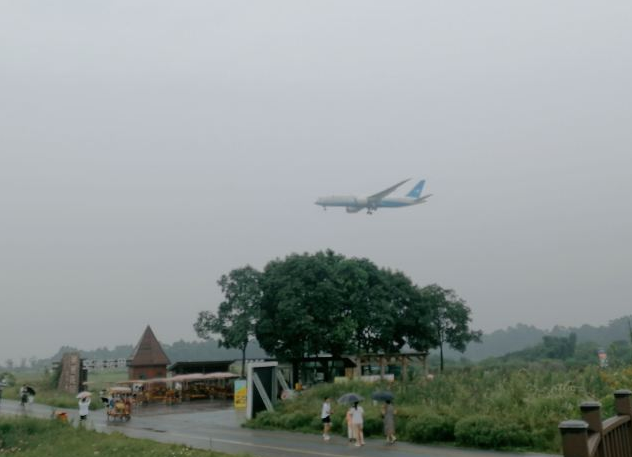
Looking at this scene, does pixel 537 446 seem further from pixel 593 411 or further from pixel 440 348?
pixel 440 348

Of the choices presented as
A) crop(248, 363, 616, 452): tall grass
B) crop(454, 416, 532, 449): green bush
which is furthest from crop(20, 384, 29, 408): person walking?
crop(454, 416, 532, 449): green bush

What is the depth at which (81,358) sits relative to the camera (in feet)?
163

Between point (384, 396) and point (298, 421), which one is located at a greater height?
point (384, 396)

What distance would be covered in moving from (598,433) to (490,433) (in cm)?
1272

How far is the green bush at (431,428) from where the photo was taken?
60.0 ft

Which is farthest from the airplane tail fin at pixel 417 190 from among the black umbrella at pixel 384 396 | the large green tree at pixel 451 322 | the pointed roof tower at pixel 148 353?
the black umbrella at pixel 384 396

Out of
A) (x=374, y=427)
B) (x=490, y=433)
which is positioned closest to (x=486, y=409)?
(x=490, y=433)

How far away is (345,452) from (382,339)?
28811 millimetres

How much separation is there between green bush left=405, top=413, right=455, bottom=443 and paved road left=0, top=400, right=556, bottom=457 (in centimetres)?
57

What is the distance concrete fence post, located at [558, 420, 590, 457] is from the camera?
4.16 meters

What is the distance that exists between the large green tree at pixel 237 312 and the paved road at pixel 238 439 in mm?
10557

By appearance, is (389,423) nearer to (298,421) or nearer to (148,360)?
(298,421)

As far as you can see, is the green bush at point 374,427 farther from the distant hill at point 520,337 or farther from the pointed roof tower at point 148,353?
the distant hill at point 520,337

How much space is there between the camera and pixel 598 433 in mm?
4973
